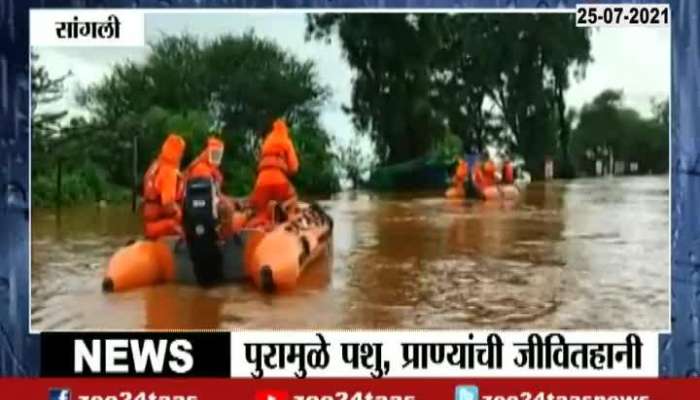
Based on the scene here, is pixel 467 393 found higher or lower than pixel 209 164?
lower

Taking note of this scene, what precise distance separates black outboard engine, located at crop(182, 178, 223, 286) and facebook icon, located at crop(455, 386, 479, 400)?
0.86 metres

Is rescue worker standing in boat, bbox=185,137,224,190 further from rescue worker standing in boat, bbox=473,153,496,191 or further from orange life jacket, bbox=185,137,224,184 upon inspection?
rescue worker standing in boat, bbox=473,153,496,191

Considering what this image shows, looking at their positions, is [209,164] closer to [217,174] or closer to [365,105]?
[217,174]

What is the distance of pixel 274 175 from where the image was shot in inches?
157

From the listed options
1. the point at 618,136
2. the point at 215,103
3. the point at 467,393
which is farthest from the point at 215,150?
the point at 618,136

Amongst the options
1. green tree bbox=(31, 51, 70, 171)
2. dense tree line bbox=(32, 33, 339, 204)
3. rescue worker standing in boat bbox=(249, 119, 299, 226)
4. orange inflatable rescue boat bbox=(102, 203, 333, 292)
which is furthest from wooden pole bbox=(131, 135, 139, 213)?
rescue worker standing in boat bbox=(249, 119, 299, 226)

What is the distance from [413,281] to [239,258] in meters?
0.58

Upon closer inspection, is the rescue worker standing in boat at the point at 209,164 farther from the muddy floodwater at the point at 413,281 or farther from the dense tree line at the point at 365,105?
the muddy floodwater at the point at 413,281

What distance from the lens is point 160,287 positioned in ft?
13.0

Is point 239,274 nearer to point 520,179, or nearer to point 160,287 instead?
point 160,287

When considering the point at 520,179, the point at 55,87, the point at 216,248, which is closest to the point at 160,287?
the point at 216,248

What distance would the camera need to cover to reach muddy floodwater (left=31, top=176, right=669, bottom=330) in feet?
12.9

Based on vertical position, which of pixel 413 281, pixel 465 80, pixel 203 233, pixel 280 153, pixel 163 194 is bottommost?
pixel 413 281

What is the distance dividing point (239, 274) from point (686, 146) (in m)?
1.52
